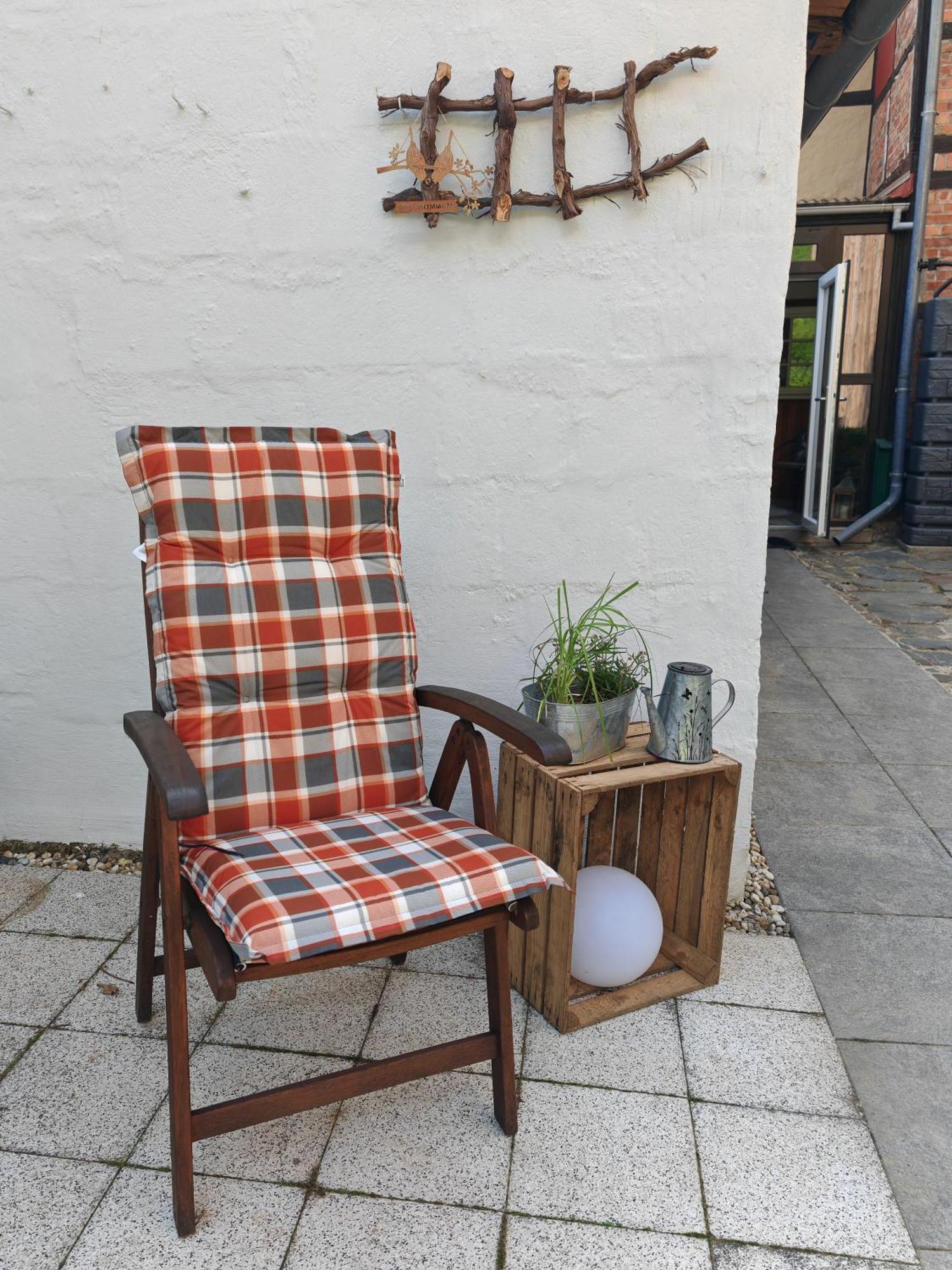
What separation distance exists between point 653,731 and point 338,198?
1.45 metres

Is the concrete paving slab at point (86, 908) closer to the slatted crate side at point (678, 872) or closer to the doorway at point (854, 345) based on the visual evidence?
the slatted crate side at point (678, 872)

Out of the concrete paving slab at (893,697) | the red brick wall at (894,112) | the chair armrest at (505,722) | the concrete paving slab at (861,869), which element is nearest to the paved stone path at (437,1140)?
the concrete paving slab at (861,869)

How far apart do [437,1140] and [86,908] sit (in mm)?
1224

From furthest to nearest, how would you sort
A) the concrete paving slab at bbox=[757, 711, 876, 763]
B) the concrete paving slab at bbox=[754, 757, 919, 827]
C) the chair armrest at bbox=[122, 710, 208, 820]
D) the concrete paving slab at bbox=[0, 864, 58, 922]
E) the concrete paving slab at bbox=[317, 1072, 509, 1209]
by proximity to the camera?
the concrete paving slab at bbox=[757, 711, 876, 763], the concrete paving slab at bbox=[754, 757, 919, 827], the concrete paving slab at bbox=[0, 864, 58, 922], the concrete paving slab at bbox=[317, 1072, 509, 1209], the chair armrest at bbox=[122, 710, 208, 820]

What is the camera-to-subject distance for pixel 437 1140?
1713mm

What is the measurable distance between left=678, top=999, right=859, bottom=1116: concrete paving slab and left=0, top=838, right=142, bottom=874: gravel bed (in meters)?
1.58

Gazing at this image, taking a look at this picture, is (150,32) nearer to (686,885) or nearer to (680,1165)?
(686,885)

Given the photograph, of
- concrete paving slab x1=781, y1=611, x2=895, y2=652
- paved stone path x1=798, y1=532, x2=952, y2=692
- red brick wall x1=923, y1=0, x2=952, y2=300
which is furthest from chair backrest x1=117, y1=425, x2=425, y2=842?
red brick wall x1=923, y1=0, x2=952, y2=300

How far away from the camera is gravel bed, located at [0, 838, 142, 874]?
2701 mm

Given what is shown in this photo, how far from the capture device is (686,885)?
2.27 m

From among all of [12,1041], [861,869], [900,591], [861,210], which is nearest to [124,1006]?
[12,1041]

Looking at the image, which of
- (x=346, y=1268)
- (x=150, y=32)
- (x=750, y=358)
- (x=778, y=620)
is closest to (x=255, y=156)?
(x=150, y=32)

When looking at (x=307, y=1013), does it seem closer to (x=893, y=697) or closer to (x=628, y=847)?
(x=628, y=847)

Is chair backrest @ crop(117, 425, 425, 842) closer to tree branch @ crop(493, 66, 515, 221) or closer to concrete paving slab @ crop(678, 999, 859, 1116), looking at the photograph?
tree branch @ crop(493, 66, 515, 221)
